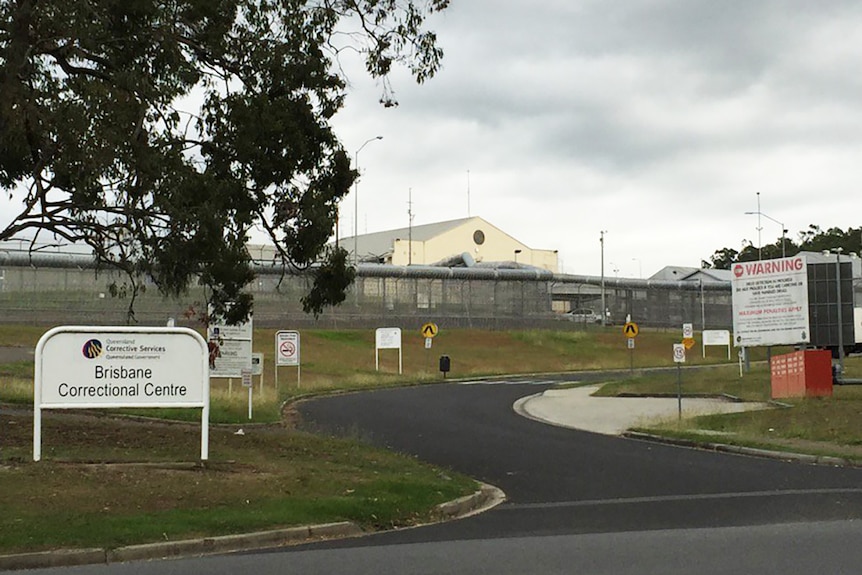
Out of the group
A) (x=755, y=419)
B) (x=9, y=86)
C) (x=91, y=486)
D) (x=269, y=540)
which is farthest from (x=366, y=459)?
(x=755, y=419)

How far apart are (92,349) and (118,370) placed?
1.50 feet

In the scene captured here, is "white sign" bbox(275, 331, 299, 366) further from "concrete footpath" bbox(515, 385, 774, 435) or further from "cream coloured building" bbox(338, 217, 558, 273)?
"cream coloured building" bbox(338, 217, 558, 273)

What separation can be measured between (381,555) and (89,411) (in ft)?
57.3

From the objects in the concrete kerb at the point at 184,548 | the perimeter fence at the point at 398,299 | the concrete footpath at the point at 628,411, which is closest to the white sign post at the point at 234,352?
the concrete footpath at the point at 628,411

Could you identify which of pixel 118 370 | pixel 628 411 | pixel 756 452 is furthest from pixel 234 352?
pixel 756 452

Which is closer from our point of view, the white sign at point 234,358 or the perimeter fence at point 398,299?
the white sign at point 234,358

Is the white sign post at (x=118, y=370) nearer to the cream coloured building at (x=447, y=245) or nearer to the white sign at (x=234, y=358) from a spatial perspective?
the white sign at (x=234, y=358)

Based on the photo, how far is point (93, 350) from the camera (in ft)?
46.5

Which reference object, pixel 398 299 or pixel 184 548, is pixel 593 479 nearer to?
pixel 184 548

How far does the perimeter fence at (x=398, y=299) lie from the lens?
6731 centimetres

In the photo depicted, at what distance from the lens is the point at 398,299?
269ft

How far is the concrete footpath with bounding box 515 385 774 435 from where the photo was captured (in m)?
25.9

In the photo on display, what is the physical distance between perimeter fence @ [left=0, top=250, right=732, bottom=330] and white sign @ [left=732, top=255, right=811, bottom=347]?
2305 centimetres

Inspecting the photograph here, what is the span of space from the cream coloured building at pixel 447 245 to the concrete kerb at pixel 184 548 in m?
97.4
